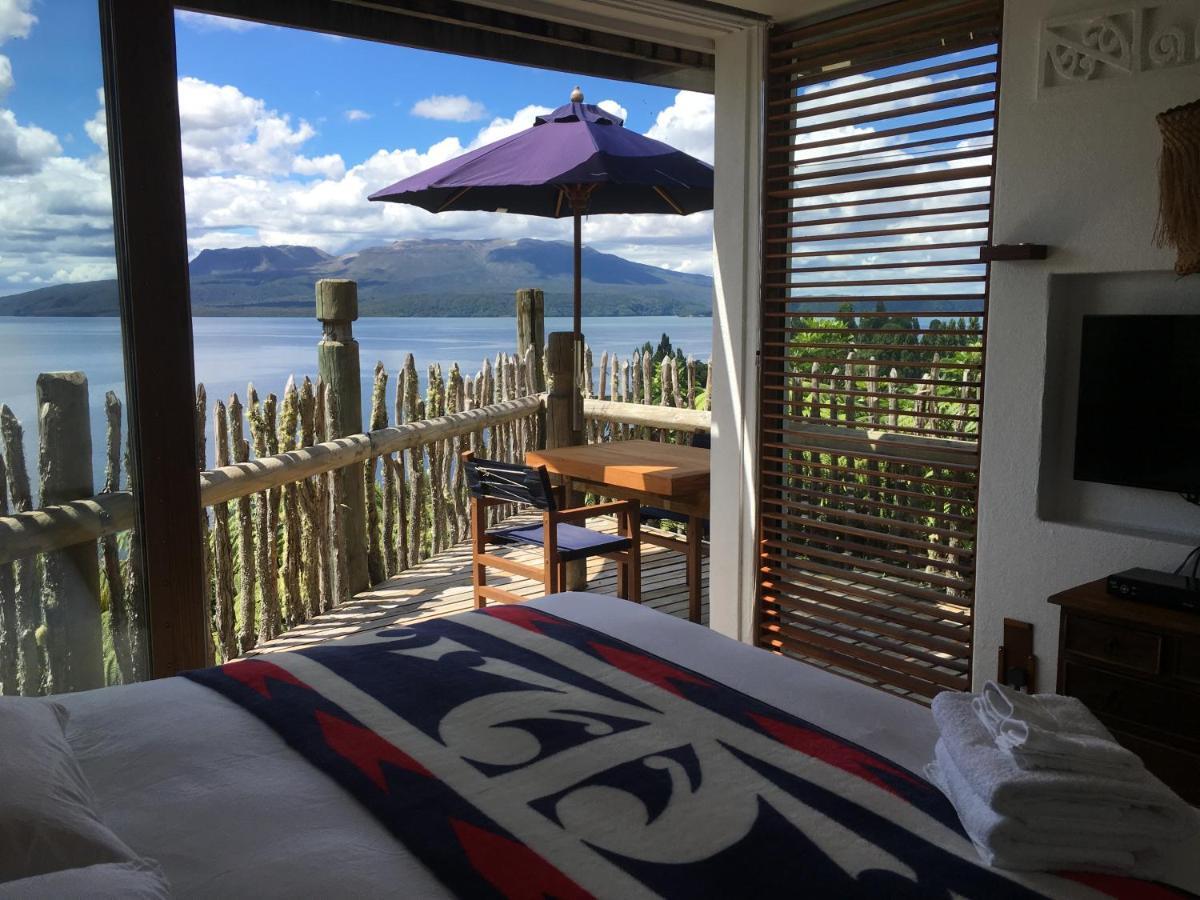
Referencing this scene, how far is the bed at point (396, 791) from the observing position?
125 centimetres

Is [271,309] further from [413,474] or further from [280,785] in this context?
[280,785]

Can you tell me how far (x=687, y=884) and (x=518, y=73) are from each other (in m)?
30.0

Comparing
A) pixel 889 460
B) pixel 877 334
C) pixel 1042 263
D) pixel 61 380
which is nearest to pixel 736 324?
pixel 877 334

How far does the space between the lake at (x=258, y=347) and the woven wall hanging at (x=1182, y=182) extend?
2730mm

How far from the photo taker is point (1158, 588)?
8.04 ft

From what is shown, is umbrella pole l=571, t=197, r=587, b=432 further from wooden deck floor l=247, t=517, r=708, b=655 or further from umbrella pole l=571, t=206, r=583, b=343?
wooden deck floor l=247, t=517, r=708, b=655

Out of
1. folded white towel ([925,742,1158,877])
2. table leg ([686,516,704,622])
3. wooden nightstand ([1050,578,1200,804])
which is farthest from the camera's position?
table leg ([686,516,704,622])

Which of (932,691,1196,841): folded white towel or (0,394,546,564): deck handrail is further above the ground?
(0,394,546,564): deck handrail

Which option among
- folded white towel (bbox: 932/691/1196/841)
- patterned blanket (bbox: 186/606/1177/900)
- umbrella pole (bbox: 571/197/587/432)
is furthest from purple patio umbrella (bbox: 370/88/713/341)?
folded white towel (bbox: 932/691/1196/841)

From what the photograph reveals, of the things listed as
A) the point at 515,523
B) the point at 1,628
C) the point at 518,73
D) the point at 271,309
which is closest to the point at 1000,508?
the point at 1,628

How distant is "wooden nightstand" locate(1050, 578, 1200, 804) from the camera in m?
2.36

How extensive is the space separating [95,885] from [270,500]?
10.5 ft

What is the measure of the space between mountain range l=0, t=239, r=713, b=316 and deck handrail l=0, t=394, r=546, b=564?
57.4 ft

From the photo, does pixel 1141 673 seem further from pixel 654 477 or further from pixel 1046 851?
pixel 654 477
